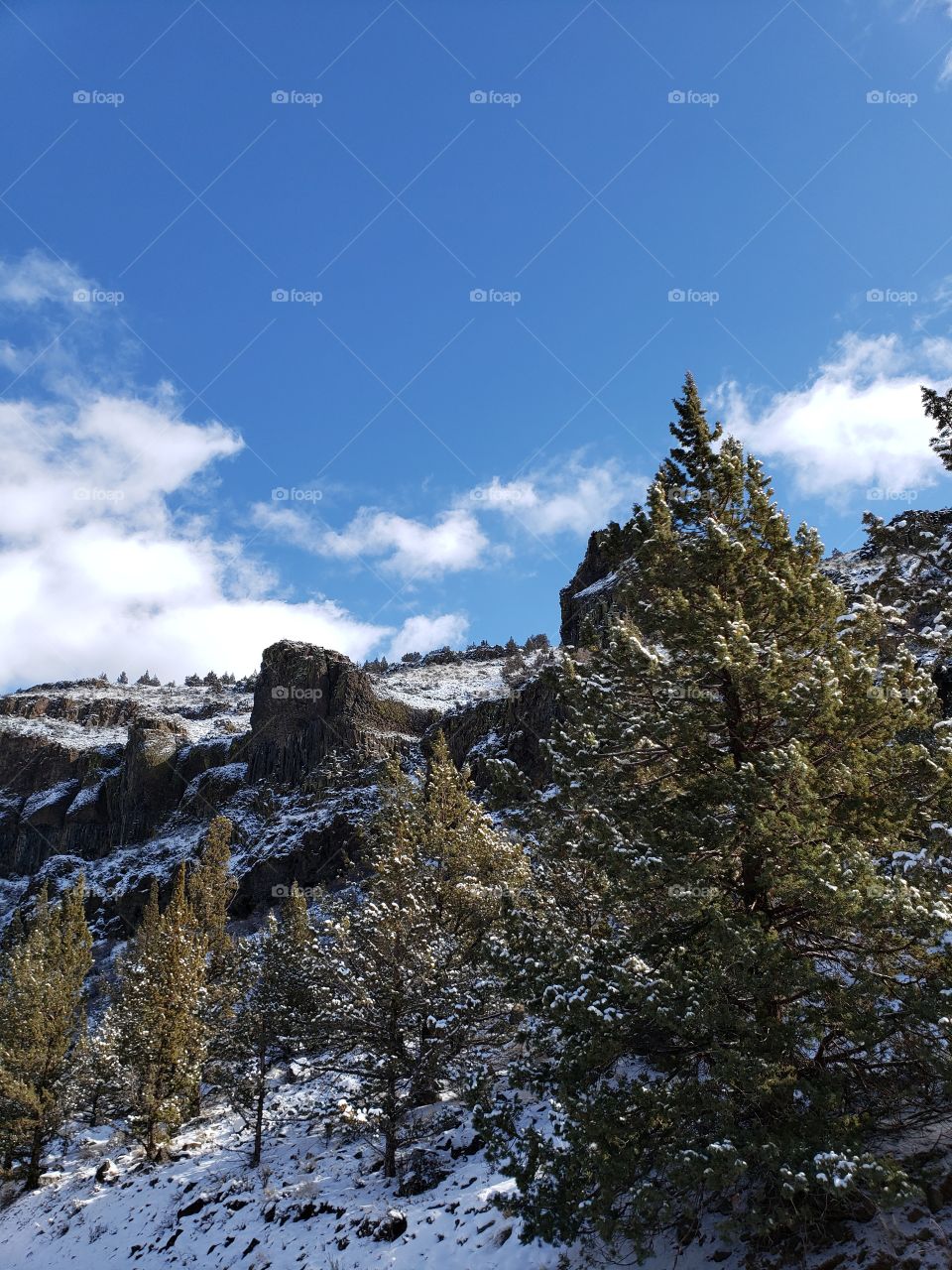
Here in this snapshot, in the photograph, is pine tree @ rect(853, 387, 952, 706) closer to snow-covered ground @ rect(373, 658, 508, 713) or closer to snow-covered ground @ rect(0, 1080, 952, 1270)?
snow-covered ground @ rect(0, 1080, 952, 1270)

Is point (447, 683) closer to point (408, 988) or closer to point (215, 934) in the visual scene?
point (215, 934)

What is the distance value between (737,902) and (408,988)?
10.2 meters

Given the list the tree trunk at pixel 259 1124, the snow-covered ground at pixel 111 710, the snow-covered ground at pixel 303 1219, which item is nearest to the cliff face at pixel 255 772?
the snow-covered ground at pixel 111 710

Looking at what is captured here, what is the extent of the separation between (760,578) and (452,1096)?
16649mm

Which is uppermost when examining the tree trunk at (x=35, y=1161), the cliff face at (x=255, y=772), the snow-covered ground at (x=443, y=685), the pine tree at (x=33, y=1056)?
the snow-covered ground at (x=443, y=685)

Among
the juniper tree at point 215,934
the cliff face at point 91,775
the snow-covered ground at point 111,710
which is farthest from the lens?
the snow-covered ground at point 111,710

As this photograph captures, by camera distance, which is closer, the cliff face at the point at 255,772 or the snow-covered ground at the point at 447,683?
the cliff face at the point at 255,772

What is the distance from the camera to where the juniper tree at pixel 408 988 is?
14.9m

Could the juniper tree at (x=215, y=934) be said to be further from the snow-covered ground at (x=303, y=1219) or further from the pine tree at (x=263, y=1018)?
the snow-covered ground at (x=303, y=1219)

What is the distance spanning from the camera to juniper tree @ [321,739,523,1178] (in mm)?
14922

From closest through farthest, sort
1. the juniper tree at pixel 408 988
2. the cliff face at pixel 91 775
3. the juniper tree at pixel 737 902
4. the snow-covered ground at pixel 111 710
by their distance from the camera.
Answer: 1. the juniper tree at pixel 737 902
2. the juniper tree at pixel 408 988
3. the cliff face at pixel 91 775
4. the snow-covered ground at pixel 111 710

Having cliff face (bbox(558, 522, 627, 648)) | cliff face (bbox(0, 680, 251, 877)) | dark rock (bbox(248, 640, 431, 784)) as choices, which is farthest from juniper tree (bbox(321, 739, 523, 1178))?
cliff face (bbox(0, 680, 251, 877))

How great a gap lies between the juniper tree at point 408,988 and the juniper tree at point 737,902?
21.1 feet

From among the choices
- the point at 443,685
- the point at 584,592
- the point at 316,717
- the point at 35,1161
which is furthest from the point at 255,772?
the point at 35,1161
